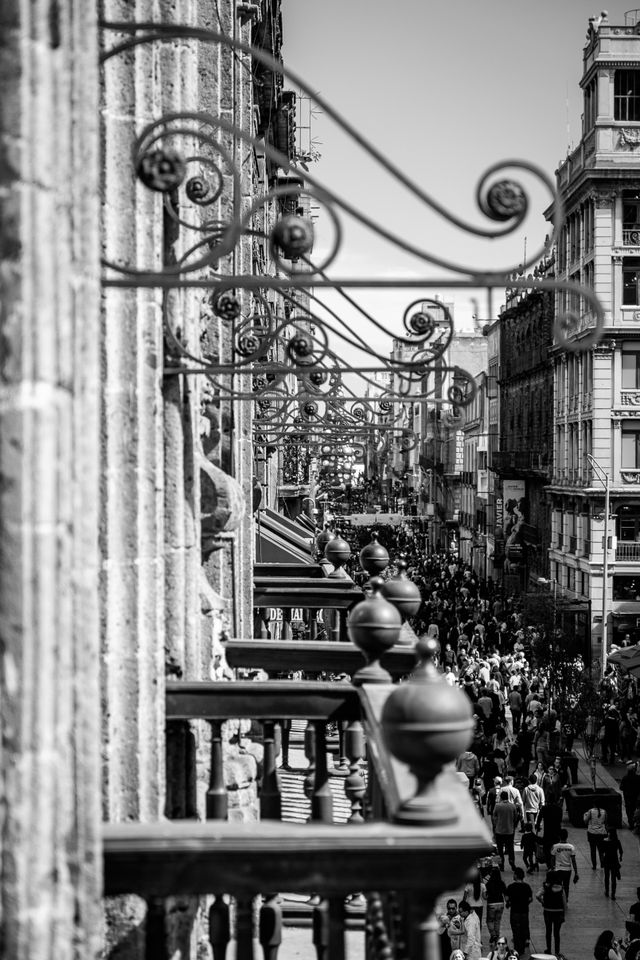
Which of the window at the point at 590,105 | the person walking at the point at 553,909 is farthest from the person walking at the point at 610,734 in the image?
the window at the point at 590,105

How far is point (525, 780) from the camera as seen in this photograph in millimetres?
20469

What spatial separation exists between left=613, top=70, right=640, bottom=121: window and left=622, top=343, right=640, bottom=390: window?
26.8 ft

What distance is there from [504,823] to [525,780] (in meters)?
3.32

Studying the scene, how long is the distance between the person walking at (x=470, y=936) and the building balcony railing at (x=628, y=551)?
3011 centimetres

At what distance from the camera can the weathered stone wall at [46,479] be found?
293 cm

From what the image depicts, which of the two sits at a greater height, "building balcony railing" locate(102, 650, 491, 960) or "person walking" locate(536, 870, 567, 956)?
"building balcony railing" locate(102, 650, 491, 960)

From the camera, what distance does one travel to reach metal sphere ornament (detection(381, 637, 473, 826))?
11.7 ft

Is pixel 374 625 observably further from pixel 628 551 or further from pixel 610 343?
Answer: pixel 610 343

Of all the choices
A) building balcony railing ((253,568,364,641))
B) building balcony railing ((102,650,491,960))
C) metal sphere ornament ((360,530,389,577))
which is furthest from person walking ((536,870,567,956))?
building balcony railing ((102,650,491,960))

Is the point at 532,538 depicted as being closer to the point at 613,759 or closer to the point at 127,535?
the point at 613,759

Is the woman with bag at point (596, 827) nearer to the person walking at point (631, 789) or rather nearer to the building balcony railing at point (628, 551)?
the person walking at point (631, 789)

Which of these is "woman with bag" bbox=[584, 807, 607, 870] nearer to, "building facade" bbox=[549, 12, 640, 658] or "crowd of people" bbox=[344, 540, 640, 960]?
"crowd of people" bbox=[344, 540, 640, 960]

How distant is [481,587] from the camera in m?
52.1

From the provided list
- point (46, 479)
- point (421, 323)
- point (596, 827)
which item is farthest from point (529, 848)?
point (46, 479)
